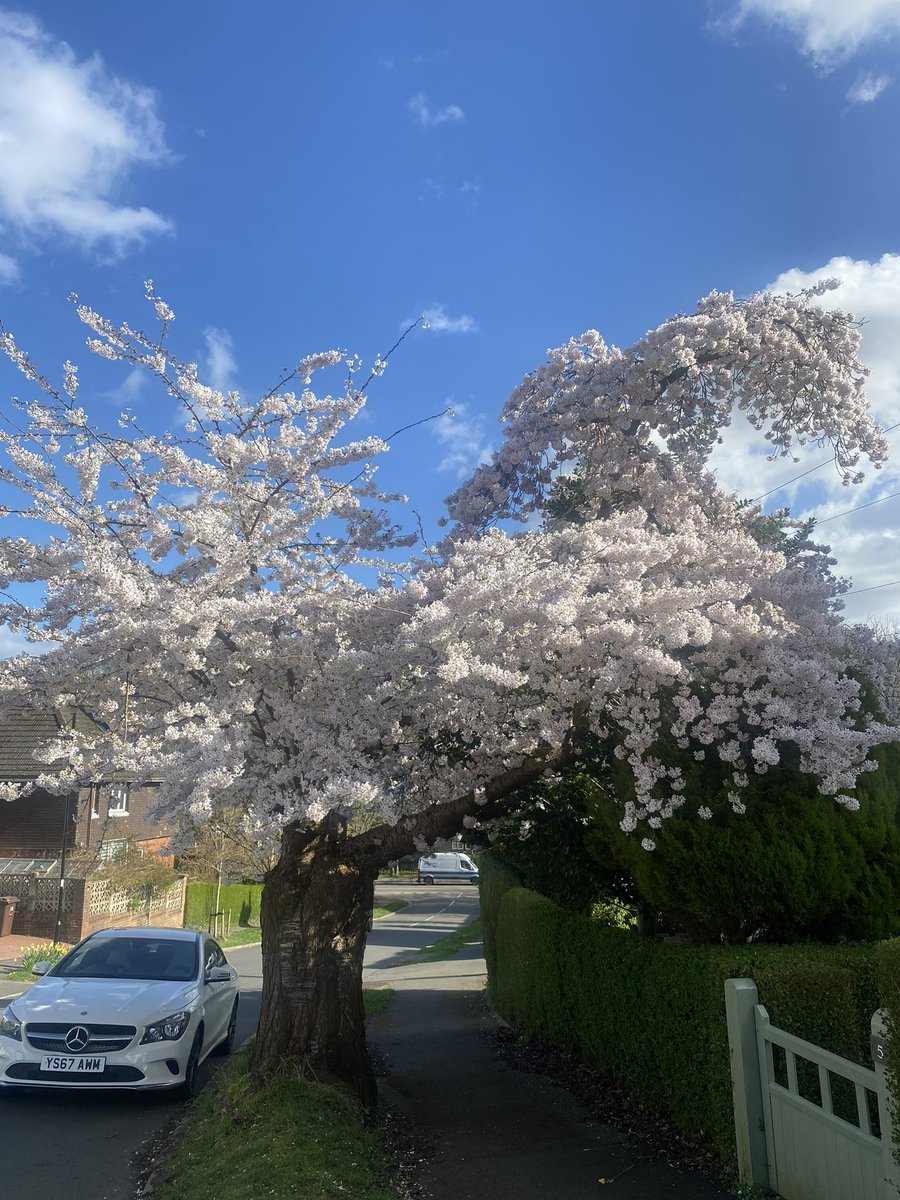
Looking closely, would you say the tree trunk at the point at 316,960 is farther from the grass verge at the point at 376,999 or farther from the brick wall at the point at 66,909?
the brick wall at the point at 66,909

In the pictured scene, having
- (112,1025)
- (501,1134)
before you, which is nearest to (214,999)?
(112,1025)

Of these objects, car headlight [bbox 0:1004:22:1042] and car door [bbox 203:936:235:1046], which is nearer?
car headlight [bbox 0:1004:22:1042]

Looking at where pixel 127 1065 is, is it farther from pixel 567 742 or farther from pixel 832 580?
pixel 832 580

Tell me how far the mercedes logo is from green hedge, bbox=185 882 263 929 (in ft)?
56.9

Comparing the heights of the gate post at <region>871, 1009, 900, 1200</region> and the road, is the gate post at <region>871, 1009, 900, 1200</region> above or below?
above

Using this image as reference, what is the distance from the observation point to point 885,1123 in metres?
3.80

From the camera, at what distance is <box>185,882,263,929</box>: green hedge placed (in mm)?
27000

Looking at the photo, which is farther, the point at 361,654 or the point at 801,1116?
the point at 361,654

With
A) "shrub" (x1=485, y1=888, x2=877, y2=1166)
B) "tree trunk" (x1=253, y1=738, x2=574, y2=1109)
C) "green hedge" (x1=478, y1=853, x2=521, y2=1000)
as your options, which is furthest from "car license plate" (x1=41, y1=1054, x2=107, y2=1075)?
"green hedge" (x1=478, y1=853, x2=521, y2=1000)

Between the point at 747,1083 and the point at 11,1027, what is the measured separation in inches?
234

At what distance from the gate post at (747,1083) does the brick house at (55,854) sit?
16.2 metres

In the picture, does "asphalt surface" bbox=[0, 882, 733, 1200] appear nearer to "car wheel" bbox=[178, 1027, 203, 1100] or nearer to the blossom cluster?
"car wheel" bbox=[178, 1027, 203, 1100]

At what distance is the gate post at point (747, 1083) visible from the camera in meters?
4.91

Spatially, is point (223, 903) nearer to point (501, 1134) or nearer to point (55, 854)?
point (55, 854)
